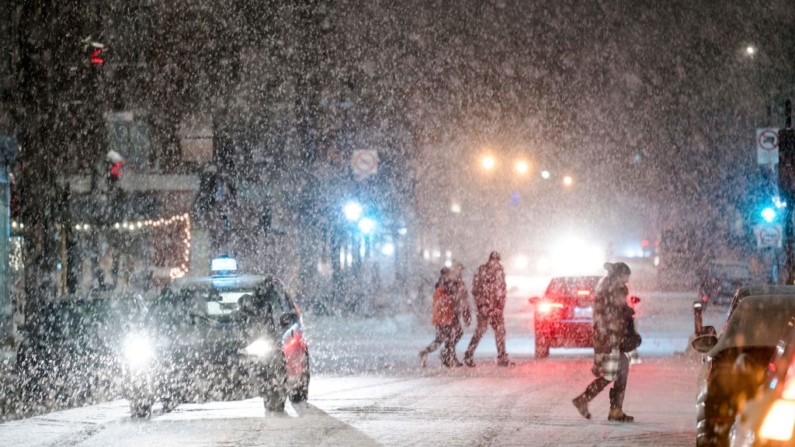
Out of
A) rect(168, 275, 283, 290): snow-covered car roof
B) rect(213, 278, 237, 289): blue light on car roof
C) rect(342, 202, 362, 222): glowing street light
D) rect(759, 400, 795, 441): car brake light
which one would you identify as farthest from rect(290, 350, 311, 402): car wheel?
rect(342, 202, 362, 222): glowing street light

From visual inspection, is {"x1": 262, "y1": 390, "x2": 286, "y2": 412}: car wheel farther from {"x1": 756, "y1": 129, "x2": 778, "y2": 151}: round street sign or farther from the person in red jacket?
{"x1": 756, "y1": 129, "x2": 778, "y2": 151}: round street sign

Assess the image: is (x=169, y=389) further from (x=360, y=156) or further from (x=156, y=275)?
(x=156, y=275)

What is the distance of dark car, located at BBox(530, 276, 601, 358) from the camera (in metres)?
21.1

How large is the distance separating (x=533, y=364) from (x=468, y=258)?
5274 centimetres

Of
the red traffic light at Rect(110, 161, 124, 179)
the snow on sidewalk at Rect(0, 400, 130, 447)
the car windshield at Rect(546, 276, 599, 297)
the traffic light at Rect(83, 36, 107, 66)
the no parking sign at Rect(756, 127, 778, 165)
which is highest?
the traffic light at Rect(83, 36, 107, 66)

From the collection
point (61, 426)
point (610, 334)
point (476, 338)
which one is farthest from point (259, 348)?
point (476, 338)

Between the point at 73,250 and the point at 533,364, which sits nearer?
the point at 533,364

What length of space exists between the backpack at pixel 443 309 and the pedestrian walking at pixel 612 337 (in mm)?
7904

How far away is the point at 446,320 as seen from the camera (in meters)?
20.8

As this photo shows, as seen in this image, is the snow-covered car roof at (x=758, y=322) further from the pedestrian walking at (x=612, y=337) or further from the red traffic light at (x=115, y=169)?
the red traffic light at (x=115, y=169)

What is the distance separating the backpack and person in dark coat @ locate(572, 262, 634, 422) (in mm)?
7868

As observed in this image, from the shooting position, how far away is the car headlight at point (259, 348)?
13.4m

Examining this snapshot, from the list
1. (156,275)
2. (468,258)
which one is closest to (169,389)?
(156,275)

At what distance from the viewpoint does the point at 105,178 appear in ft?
106
